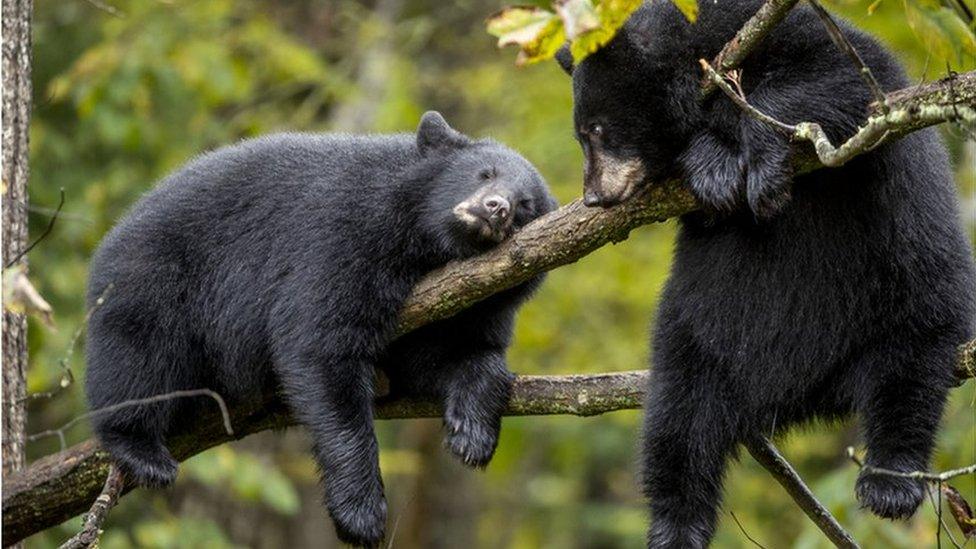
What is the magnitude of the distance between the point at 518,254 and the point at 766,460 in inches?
55.3

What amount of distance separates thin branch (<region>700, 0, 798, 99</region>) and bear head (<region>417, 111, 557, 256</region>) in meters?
1.14

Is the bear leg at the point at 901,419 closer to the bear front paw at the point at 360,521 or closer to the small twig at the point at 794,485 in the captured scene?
the small twig at the point at 794,485

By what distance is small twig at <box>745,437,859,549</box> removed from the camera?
5.00 metres

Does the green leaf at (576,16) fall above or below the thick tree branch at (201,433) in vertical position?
above

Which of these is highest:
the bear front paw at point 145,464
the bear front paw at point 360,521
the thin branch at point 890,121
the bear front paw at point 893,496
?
the thin branch at point 890,121

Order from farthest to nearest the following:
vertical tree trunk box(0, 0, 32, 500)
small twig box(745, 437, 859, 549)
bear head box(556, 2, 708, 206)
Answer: vertical tree trunk box(0, 0, 32, 500)
small twig box(745, 437, 859, 549)
bear head box(556, 2, 708, 206)

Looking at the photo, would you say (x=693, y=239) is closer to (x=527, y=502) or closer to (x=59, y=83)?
(x=59, y=83)

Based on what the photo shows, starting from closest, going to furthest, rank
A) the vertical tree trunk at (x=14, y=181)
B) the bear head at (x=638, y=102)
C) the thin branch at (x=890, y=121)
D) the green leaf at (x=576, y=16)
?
the green leaf at (x=576, y=16) → the thin branch at (x=890, y=121) → the bear head at (x=638, y=102) → the vertical tree trunk at (x=14, y=181)

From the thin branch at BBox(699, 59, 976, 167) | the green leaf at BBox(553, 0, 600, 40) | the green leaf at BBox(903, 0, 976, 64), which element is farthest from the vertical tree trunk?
the green leaf at BBox(903, 0, 976, 64)

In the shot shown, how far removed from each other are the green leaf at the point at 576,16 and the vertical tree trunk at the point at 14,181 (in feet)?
11.4

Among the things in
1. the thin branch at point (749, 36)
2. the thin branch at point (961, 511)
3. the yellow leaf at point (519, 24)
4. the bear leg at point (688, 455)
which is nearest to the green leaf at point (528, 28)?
the yellow leaf at point (519, 24)

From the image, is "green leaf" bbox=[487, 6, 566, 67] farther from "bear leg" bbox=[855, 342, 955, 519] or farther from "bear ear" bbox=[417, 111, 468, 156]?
"bear ear" bbox=[417, 111, 468, 156]

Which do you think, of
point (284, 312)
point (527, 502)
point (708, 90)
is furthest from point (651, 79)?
point (527, 502)

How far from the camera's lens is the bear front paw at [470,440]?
223 inches
